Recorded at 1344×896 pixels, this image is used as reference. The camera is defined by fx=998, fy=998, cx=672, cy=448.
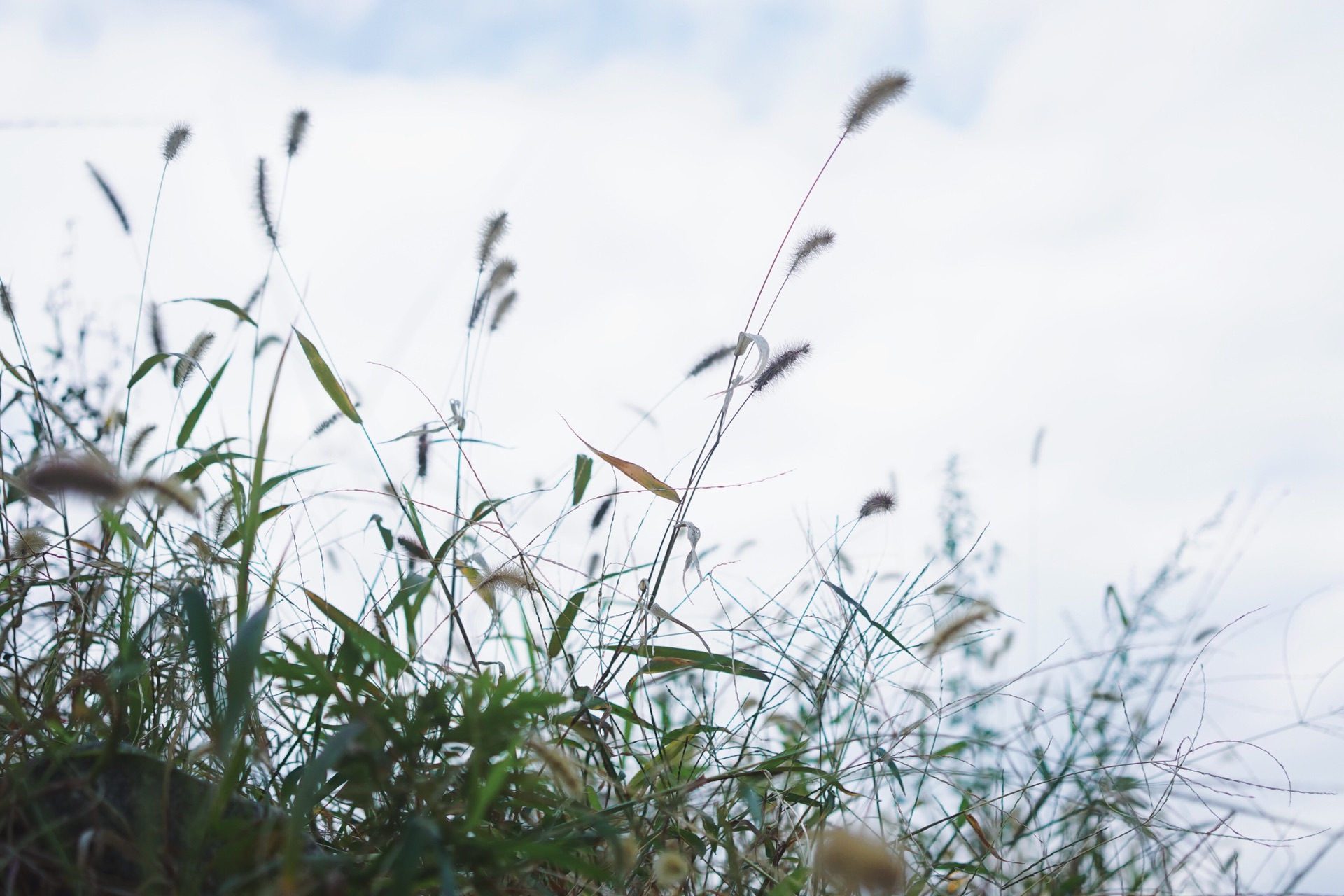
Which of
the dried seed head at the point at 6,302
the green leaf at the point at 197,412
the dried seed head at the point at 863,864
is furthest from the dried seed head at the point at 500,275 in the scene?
the dried seed head at the point at 863,864

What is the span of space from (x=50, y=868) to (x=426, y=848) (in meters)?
0.30

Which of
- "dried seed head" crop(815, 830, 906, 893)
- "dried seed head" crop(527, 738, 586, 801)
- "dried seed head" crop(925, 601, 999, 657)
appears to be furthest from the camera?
"dried seed head" crop(925, 601, 999, 657)

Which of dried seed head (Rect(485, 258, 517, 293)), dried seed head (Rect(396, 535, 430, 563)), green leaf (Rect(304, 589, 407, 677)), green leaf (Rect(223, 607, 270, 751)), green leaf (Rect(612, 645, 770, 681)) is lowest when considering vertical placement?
green leaf (Rect(223, 607, 270, 751))

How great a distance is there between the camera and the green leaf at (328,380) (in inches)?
51.1

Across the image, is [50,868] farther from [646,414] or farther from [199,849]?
[646,414]

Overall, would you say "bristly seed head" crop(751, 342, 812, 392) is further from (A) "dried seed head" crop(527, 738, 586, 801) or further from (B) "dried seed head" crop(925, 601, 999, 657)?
(A) "dried seed head" crop(527, 738, 586, 801)

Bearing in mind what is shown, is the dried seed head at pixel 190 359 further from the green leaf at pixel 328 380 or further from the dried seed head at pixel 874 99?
the dried seed head at pixel 874 99

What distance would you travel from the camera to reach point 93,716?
95cm

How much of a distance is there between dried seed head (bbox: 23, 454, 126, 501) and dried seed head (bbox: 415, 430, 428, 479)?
67 cm

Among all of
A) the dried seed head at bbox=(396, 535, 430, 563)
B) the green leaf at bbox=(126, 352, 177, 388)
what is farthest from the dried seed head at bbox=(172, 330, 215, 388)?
the dried seed head at bbox=(396, 535, 430, 563)

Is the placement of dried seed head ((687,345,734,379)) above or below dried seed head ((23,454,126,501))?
above

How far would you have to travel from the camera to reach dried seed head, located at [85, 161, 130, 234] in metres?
1.56

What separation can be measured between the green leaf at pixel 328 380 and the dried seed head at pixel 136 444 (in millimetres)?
342

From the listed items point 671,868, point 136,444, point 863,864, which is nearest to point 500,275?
point 136,444
